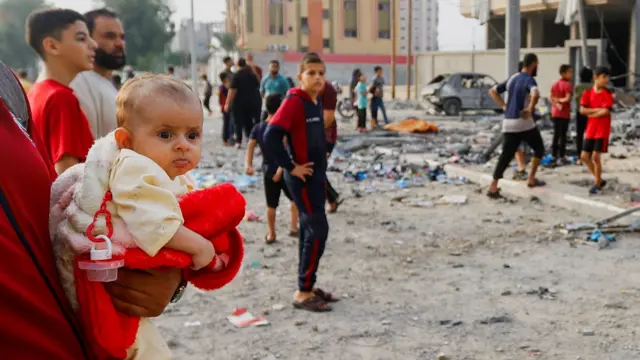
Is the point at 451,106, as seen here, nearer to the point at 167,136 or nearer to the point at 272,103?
the point at 272,103

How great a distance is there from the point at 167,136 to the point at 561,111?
36.6 ft

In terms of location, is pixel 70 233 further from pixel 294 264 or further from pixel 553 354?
pixel 294 264

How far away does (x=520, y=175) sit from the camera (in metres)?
10.5

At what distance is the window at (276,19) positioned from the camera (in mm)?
60250

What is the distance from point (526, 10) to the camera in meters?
31.1

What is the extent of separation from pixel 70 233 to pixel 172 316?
3.90 meters

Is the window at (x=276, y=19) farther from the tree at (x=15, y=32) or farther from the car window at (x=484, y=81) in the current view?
the car window at (x=484, y=81)

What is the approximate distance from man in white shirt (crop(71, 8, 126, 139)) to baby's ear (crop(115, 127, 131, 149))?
6.48 feet

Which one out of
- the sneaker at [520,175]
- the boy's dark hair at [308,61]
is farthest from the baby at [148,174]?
the sneaker at [520,175]

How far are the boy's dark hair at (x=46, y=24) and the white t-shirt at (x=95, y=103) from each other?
0.31 meters

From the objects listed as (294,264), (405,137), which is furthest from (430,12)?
(294,264)

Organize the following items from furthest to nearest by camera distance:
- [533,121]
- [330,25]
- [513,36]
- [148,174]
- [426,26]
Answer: [426,26] < [330,25] < [513,36] < [533,121] < [148,174]

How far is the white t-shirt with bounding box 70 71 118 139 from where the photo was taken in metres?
3.60

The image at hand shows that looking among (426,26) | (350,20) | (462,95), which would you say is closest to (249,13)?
(350,20)
